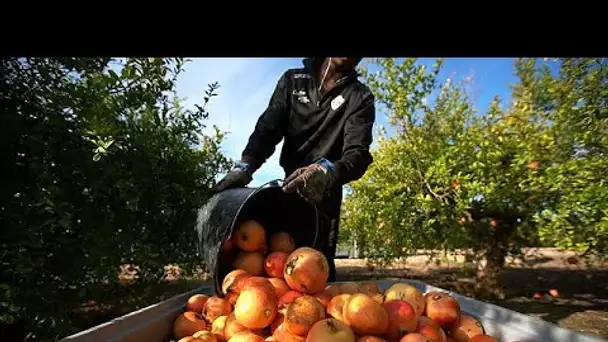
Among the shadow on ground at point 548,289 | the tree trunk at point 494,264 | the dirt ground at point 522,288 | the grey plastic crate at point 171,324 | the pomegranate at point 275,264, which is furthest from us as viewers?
the tree trunk at point 494,264

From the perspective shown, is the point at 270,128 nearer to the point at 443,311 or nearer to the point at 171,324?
the point at 171,324

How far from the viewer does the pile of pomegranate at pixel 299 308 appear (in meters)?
1.50

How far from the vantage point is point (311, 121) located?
288 cm

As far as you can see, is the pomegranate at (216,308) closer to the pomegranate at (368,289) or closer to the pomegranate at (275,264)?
the pomegranate at (275,264)

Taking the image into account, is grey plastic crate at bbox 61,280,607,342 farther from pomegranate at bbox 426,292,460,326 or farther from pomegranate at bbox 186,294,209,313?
pomegranate at bbox 426,292,460,326

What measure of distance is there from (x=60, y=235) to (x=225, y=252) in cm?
141

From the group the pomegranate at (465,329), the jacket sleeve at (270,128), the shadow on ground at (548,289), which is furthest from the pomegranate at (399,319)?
the shadow on ground at (548,289)

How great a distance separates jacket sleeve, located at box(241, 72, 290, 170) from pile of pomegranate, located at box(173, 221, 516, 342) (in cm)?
85

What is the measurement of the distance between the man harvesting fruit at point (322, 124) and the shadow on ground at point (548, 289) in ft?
15.2

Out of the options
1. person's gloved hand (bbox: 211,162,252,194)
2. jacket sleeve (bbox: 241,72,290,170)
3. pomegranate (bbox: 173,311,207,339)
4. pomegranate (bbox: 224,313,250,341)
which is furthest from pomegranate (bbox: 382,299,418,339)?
jacket sleeve (bbox: 241,72,290,170)

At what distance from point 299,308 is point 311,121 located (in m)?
1.56

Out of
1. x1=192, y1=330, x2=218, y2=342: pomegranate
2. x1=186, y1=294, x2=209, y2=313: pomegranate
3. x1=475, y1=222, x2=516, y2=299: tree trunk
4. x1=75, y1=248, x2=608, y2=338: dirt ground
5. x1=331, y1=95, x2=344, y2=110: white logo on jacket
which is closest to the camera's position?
x1=192, y1=330, x2=218, y2=342: pomegranate

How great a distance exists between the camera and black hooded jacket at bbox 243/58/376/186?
272 centimetres
